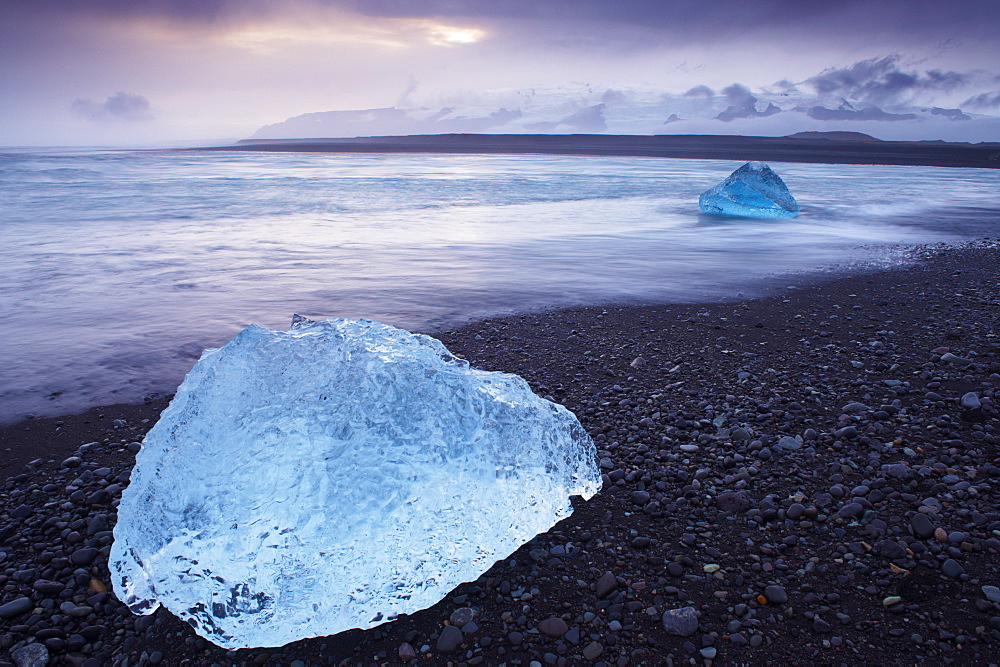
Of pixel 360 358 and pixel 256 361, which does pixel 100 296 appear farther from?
pixel 360 358

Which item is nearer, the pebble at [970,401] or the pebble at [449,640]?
the pebble at [449,640]

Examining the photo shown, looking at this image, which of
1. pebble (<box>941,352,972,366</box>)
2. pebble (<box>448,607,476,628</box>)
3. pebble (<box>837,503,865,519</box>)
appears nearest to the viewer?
pebble (<box>448,607,476,628</box>)

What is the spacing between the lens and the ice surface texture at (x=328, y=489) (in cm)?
214

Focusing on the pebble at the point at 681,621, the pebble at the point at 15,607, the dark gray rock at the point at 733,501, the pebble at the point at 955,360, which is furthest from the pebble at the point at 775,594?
the pebble at the point at 955,360

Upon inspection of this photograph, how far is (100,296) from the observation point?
7250mm

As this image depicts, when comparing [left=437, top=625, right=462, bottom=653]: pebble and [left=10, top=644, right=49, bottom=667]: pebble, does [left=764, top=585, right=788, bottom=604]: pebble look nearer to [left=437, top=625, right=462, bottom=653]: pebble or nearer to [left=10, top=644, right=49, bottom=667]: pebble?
[left=437, top=625, right=462, bottom=653]: pebble

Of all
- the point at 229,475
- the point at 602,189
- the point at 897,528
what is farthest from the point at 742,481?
the point at 602,189

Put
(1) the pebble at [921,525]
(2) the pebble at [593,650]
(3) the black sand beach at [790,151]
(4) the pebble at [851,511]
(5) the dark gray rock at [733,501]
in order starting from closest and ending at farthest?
(2) the pebble at [593,650] → (1) the pebble at [921,525] → (4) the pebble at [851,511] → (5) the dark gray rock at [733,501] → (3) the black sand beach at [790,151]

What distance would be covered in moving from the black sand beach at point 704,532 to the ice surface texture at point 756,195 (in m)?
10.2

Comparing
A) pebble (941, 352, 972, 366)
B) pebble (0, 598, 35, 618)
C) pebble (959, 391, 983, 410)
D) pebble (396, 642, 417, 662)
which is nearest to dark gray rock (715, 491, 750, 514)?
pebble (396, 642, 417, 662)

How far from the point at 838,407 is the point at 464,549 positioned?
2.78m

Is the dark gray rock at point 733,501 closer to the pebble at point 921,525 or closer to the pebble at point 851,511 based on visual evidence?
the pebble at point 851,511

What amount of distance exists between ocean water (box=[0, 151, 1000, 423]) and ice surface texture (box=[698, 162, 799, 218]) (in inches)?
24.6

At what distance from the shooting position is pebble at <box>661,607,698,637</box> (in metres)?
2.18
